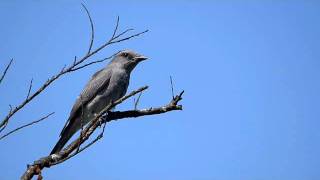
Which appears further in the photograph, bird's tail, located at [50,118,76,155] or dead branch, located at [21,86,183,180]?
bird's tail, located at [50,118,76,155]

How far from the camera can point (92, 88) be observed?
10.0m

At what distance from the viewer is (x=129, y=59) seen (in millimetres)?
10625

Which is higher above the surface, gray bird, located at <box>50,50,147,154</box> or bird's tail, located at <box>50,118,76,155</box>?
gray bird, located at <box>50,50,147,154</box>

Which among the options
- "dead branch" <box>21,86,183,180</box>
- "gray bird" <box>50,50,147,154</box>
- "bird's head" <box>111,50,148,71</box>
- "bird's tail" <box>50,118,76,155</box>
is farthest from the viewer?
"bird's head" <box>111,50,148,71</box>

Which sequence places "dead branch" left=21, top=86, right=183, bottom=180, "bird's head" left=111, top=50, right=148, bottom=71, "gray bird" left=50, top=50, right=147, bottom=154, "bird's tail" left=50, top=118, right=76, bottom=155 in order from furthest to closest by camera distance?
"bird's head" left=111, top=50, right=148, bottom=71 → "gray bird" left=50, top=50, right=147, bottom=154 → "bird's tail" left=50, top=118, right=76, bottom=155 → "dead branch" left=21, top=86, right=183, bottom=180

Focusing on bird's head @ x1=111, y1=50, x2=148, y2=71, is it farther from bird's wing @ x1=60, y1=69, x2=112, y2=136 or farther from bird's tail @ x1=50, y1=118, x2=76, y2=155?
bird's tail @ x1=50, y1=118, x2=76, y2=155

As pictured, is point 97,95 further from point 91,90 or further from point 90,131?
point 90,131

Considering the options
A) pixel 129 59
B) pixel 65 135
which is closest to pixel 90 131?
pixel 65 135

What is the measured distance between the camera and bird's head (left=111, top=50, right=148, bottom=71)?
1046cm

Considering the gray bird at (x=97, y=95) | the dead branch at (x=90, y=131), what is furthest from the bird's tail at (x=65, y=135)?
the dead branch at (x=90, y=131)

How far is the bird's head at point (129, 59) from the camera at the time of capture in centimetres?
1046

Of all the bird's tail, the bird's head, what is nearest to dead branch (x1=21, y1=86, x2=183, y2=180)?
the bird's tail

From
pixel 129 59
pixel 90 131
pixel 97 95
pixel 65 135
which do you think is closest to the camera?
pixel 90 131

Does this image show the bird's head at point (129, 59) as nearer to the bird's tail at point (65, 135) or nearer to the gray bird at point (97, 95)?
the gray bird at point (97, 95)
